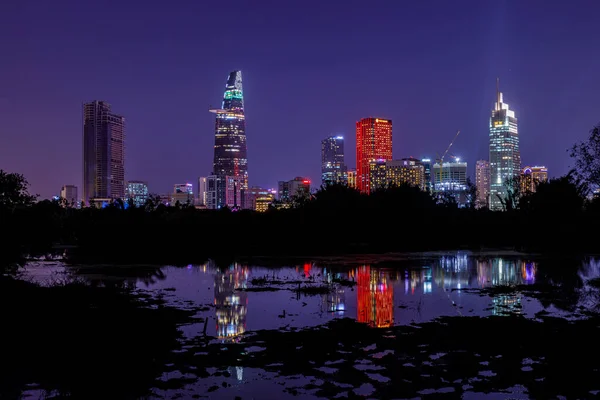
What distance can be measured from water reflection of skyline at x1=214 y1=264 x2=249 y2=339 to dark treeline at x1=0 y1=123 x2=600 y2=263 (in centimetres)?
947

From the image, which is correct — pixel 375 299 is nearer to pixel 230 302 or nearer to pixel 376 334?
pixel 230 302

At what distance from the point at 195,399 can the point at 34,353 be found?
5615 millimetres

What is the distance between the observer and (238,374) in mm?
13211

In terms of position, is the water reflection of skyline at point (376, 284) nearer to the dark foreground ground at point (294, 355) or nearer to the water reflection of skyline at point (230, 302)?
the water reflection of skyline at point (230, 302)

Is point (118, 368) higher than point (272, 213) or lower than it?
lower

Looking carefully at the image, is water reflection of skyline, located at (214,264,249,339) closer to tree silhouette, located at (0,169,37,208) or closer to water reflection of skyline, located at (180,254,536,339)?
water reflection of skyline, located at (180,254,536,339)

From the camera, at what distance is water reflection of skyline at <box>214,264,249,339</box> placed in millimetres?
18359

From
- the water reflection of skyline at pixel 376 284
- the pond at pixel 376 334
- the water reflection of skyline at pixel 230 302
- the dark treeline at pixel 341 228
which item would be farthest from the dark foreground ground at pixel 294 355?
the dark treeline at pixel 341 228

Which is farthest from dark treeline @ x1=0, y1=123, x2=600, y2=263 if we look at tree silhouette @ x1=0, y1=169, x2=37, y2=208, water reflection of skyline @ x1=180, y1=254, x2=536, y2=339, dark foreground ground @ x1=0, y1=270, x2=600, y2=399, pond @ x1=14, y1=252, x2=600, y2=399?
dark foreground ground @ x1=0, y1=270, x2=600, y2=399

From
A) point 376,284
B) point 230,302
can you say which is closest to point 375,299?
point 376,284

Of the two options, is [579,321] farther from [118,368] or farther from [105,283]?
[105,283]

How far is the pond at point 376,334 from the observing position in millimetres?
12219

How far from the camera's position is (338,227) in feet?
238

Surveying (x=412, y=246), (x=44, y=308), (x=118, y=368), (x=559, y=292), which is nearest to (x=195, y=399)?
(x=118, y=368)
